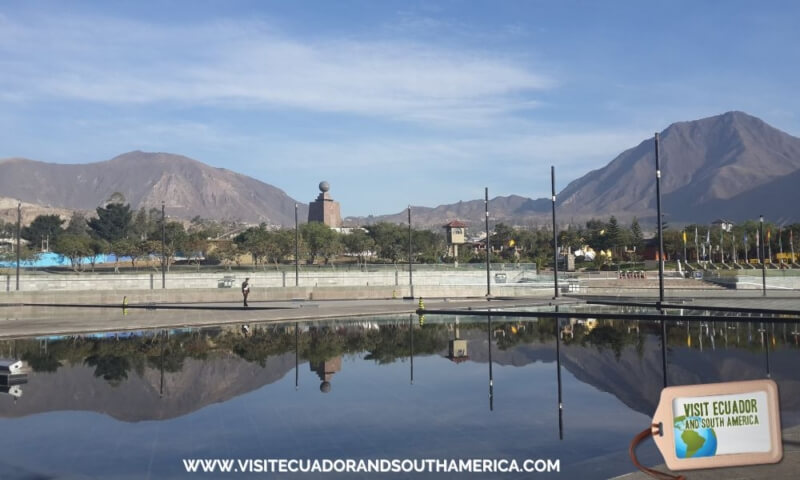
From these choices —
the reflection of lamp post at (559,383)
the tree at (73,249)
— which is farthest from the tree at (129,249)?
the reflection of lamp post at (559,383)

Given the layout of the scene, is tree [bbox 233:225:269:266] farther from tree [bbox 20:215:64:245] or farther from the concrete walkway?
the concrete walkway

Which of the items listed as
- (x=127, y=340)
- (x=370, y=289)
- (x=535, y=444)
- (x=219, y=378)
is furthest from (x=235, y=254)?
(x=535, y=444)

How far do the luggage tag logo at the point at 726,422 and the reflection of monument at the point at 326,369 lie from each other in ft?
30.2

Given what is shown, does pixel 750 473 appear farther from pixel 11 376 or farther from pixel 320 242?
pixel 320 242

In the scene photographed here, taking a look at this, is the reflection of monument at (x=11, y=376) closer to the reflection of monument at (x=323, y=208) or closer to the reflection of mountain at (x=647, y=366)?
the reflection of mountain at (x=647, y=366)

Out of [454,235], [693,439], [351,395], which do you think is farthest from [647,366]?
[454,235]

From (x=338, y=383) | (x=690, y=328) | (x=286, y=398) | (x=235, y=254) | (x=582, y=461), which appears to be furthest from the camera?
(x=235, y=254)

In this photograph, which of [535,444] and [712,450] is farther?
[535,444]

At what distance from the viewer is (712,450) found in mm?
5496

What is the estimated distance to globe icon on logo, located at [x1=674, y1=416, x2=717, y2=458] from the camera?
5.50 m

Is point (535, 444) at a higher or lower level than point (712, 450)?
lower

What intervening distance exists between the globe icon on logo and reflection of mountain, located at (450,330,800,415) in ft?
20.4

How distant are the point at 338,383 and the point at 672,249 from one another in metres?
123

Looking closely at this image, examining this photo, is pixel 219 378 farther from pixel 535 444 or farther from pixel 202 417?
pixel 535 444
